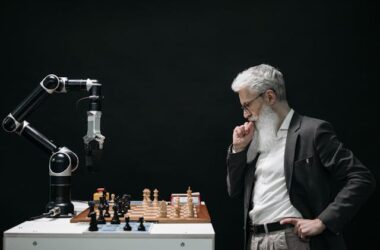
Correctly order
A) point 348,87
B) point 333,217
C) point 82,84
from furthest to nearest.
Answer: point 348,87 → point 82,84 → point 333,217

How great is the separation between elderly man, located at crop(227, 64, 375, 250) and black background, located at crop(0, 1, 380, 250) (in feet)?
3.07

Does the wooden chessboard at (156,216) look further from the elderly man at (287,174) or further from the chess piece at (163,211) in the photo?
the elderly man at (287,174)

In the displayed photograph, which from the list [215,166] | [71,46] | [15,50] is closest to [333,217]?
[215,166]

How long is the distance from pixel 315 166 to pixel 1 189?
2548 mm

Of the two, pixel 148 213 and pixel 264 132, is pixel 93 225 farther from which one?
pixel 264 132

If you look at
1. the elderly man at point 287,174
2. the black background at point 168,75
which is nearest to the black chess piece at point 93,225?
the elderly man at point 287,174

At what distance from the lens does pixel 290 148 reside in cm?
258

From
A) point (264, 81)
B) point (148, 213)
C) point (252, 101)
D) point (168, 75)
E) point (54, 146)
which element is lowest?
point (148, 213)

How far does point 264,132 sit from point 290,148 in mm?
216

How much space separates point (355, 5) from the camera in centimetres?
376

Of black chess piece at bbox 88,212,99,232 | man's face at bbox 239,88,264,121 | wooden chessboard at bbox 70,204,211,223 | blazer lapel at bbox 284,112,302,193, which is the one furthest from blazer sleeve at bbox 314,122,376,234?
black chess piece at bbox 88,212,99,232

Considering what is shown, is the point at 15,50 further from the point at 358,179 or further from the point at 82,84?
the point at 358,179

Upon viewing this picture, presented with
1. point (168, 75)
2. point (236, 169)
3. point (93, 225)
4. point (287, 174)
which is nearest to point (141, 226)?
point (93, 225)

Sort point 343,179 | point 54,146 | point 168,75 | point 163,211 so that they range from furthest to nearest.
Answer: point 168,75, point 54,146, point 163,211, point 343,179
